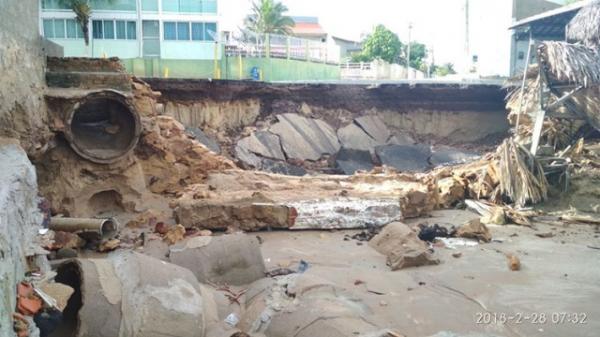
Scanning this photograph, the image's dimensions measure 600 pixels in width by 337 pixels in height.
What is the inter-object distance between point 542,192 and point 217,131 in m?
9.17

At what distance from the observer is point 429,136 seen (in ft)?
60.1

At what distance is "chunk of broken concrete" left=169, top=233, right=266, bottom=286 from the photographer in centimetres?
520

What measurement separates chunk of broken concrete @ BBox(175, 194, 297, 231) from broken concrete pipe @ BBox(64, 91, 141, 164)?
1328 mm

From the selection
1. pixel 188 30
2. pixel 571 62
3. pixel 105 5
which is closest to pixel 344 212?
pixel 571 62

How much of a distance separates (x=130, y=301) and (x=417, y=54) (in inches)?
1750

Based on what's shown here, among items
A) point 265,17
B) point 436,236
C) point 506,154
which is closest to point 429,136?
point 506,154

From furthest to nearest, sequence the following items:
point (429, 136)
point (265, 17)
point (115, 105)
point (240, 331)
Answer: point (265, 17) → point (429, 136) → point (115, 105) → point (240, 331)

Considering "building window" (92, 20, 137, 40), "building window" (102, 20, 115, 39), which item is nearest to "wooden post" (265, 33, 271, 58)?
"building window" (92, 20, 137, 40)

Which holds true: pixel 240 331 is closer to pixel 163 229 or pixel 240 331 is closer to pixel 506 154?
pixel 163 229

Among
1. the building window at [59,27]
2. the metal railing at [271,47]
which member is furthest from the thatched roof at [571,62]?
the building window at [59,27]

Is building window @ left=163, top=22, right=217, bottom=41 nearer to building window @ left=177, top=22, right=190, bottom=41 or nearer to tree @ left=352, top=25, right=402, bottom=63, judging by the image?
building window @ left=177, top=22, right=190, bottom=41

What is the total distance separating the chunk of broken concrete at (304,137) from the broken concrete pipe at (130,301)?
36.4ft

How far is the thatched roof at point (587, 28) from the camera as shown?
37.4ft

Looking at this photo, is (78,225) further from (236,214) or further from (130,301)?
(130,301)
